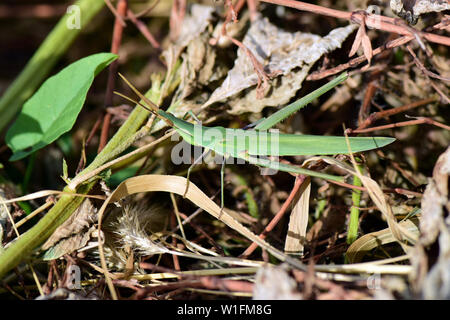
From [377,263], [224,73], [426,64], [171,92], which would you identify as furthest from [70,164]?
[426,64]

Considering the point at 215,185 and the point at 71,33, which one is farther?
the point at 71,33

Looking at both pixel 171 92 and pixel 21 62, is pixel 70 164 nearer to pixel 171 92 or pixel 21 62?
pixel 171 92

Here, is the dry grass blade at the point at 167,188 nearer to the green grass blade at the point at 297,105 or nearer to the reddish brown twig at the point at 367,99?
the green grass blade at the point at 297,105

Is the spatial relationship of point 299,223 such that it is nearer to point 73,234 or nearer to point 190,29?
point 73,234

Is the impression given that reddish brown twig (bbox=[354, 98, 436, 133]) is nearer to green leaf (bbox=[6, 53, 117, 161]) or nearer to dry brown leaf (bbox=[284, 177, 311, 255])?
dry brown leaf (bbox=[284, 177, 311, 255])

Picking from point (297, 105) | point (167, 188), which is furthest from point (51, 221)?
point (297, 105)

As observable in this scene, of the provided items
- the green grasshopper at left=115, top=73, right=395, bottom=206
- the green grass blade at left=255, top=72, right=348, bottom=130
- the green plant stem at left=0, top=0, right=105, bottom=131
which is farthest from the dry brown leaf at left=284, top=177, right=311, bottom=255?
the green plant stem at left=0, top=0, right=105, bottom=131
